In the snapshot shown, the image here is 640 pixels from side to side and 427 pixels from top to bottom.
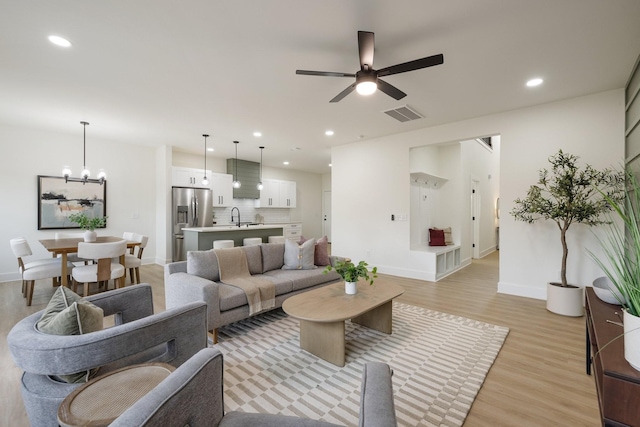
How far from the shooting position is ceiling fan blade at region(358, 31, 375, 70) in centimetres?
210

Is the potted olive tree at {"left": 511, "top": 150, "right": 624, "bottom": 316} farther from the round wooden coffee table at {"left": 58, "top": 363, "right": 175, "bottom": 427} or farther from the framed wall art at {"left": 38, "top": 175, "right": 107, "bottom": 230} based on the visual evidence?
the framed wall art at {"left": 38, "top": 175, "right": 107, "bottom": 230}

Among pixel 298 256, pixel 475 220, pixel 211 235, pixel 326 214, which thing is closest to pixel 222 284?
pixel 298 256

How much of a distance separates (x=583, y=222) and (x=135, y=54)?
5656 mm

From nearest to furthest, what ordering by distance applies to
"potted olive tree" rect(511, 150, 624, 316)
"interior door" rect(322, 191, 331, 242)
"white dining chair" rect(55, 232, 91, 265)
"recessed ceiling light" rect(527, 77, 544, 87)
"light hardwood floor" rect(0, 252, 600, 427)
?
"light hardwood floor" rect(0, 252, 600, 427), "recessed ceiling light" rect(527, 77, 544, 87), "potted olive tree" rect(511, 150, 624, 316), "white dining chair" rect(55, 232, 91, 265), "interior door" rect(322, 191, 331, 242)

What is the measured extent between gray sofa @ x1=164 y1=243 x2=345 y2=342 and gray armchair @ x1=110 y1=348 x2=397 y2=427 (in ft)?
5.16

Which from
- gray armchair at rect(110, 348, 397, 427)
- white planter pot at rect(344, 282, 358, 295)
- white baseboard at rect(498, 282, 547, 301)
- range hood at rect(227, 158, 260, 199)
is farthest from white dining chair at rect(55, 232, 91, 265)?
white baseboard at rect(498, 282, 547, 301)

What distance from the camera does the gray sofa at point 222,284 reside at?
263 centimetres

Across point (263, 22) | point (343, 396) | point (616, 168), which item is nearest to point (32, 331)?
point (343, 396)

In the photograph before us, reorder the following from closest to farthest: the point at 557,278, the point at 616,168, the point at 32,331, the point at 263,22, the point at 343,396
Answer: the point at 32,331
the point at 343,396
the point at 263,22
the point at 616,168
the point at 557,278

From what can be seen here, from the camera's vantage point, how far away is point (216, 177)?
7422 millimetres

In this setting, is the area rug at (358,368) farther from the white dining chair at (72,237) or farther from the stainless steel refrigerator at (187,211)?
the stainless steel refrigerator at (187,211)

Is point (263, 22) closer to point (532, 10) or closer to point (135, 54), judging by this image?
point (135, 54)

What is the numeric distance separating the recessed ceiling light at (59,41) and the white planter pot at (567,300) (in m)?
5.95

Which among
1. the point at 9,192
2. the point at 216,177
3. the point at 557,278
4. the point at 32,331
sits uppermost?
the point at 216,177
